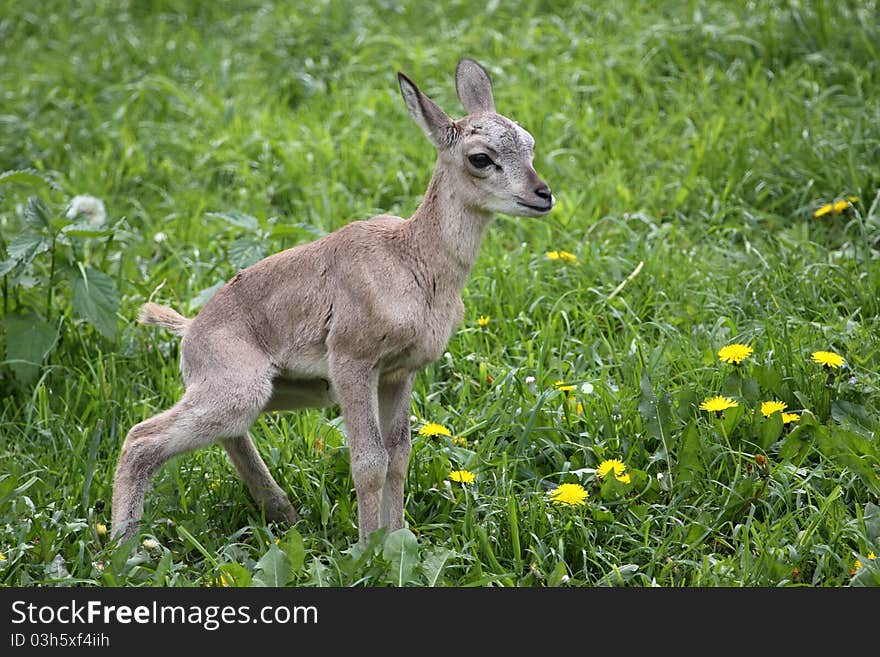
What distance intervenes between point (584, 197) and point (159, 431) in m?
3.30

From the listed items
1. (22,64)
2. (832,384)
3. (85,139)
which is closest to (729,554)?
(832,384)

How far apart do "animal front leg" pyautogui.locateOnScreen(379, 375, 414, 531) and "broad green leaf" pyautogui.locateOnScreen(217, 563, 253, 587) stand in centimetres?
68

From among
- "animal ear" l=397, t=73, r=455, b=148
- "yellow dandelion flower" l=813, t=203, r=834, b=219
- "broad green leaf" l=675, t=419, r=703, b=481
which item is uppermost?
"animal ear" l=397, t=73, r=455, b=148

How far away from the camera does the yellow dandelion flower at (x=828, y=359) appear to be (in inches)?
196

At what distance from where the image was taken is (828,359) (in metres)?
4.99

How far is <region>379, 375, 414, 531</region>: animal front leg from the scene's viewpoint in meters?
4.77

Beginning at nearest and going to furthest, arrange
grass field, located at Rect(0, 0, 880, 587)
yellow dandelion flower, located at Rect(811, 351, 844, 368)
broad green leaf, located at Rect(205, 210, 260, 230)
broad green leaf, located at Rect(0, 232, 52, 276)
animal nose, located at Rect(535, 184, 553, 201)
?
animal nose, located at Rect(535, 184, 553, 201) < grass field, located at Rect(0, 0, 880, 587) < yellow dandelion flower, located at Rect(811, 351, 844, 368) < broad green leaf, located at Rect(0, 232, 52, 276) < broad green leaf, located at Rect(205, 210, 260, 230)

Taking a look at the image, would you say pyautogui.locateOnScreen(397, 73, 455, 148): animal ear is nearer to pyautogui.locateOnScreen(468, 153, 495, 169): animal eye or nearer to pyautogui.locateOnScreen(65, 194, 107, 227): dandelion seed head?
pyautogui.locateOnScreen(468, 153, 495, 169): animal eye

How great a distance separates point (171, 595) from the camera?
4.12 metres

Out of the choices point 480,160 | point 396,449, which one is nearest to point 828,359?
point 480,160

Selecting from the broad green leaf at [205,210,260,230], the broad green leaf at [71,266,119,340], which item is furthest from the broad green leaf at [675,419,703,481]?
the broad green leaf at [71,266,119,340]

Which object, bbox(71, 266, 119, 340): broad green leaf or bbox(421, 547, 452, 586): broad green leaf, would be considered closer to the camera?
bbox(421, 547, 452, 586): broad green leaf

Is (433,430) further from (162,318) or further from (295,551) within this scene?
(162,318)

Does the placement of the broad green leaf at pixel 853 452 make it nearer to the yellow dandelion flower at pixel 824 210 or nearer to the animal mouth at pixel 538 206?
the animal mouth at pixel 538 206
